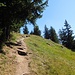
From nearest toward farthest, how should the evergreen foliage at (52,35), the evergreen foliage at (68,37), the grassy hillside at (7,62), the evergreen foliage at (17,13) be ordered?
the grassy hillside at (7,62)
the evergreen foliage at (17,13)
the evergreen foliage at (68,37)
the evergreen foliage at (52,35)

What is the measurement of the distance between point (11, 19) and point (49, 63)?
8.53 m

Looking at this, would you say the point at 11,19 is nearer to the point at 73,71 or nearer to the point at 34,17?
the point at 34,17

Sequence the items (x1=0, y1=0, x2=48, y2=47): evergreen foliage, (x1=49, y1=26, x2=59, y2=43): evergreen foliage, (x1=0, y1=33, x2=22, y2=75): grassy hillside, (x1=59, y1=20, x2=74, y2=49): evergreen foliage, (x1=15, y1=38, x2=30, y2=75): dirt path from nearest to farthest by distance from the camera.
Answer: (x1=0, y1=33, x2=22, y2=75): grassy hillside → (x1=15, y1=38, x2=30, y2=75): dirt path → (x1=0, y1=0, x2=48, y2=47): evergreen foliage → (x1=59, y1=20, x2=74, y2=49): evergreen foliage → (x1=49, y1=26, x2=59, y2=43): evergreen foliage

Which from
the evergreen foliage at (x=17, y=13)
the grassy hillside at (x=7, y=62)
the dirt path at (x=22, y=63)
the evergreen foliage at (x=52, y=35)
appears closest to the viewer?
the grassy hillside at (x=7, y=62)

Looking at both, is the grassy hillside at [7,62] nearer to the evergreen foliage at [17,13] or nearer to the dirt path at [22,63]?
the dirt path at [22,63]

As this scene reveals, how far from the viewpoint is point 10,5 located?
27047mm

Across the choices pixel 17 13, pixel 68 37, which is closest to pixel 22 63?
pixel 17 13

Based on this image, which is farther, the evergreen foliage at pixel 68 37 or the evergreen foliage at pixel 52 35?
the evergreen foliage at pixel 52 35

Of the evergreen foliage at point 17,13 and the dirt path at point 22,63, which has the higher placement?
the evergreen foliage at point 17,13

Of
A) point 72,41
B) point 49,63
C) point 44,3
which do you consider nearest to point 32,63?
point 49,63

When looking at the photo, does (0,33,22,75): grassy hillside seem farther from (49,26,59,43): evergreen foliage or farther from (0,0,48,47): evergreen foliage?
(49,26,59,43): evergreen foliage

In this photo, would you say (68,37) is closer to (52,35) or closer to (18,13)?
(52,35)

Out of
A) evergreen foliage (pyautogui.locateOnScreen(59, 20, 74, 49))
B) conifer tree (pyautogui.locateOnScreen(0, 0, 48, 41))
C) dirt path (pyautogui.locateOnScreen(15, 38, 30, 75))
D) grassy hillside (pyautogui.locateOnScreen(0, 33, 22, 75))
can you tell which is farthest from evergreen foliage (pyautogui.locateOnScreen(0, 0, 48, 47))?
evergreen foliage (pyautogui.locateOnScreen(59, 20, 74, 49))

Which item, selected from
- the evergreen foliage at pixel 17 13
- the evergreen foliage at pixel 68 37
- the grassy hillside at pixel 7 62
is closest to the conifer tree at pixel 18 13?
the evergreen foliage at pixel 17 13
